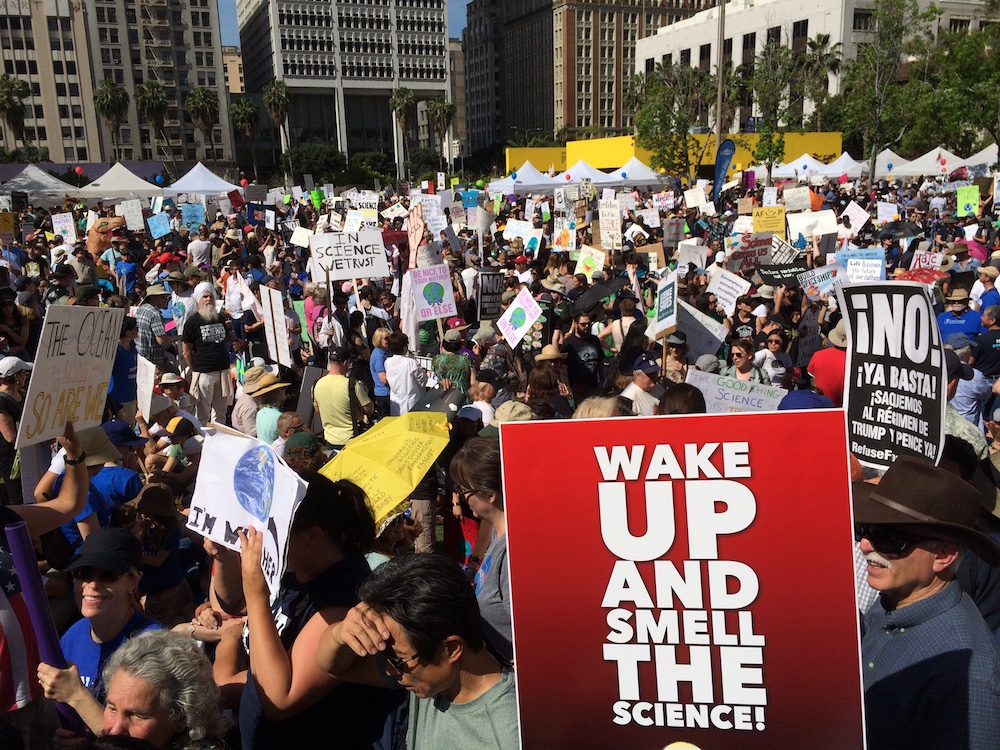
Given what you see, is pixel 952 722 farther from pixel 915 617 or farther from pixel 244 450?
pixel 244 450

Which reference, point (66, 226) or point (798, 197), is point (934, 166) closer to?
point (798, 197)

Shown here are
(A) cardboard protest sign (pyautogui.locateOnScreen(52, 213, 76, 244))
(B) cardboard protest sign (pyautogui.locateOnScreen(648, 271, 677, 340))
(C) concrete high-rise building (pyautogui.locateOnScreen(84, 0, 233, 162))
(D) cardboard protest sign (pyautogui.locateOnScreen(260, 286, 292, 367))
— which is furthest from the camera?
(C) concrete high-rise building (pyautogui.locateOnScreen(84, 0, 233, 162))

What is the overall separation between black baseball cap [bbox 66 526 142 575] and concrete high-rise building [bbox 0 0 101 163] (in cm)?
11707

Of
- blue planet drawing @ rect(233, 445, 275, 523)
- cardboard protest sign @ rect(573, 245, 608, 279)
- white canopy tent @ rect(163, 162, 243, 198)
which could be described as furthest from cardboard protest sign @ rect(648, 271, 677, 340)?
white canopy tent @ rect(163, 162, 243, 198)

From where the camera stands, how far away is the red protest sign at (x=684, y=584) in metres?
1.87

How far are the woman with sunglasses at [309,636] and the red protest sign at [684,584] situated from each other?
31.9 inches

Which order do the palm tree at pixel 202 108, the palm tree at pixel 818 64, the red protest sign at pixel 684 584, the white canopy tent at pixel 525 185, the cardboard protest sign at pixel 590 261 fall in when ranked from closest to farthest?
the red protest sign at pixel 684 584 → the cardboard protest sign at pixel 590 261 → the white canopy tent at pixel 525 185 → the palm tree at pixel 818 64 → the palm tree at pixel 202 108

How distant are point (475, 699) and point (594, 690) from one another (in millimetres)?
418

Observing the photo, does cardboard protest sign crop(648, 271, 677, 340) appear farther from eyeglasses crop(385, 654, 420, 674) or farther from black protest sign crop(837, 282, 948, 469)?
eyeglasses crop(385, 654, 420, 674)

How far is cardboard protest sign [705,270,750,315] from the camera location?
33.3ft

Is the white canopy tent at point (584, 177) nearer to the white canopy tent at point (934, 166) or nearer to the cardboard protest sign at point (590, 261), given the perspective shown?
the white canopy tent at point (934, 166)

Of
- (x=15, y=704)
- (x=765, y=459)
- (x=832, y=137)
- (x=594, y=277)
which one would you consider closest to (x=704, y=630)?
(x=765, y=459)

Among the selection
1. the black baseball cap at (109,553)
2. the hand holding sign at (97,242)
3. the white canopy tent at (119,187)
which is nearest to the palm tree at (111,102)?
the white canopy tent at (119,187)

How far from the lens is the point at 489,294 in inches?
441
